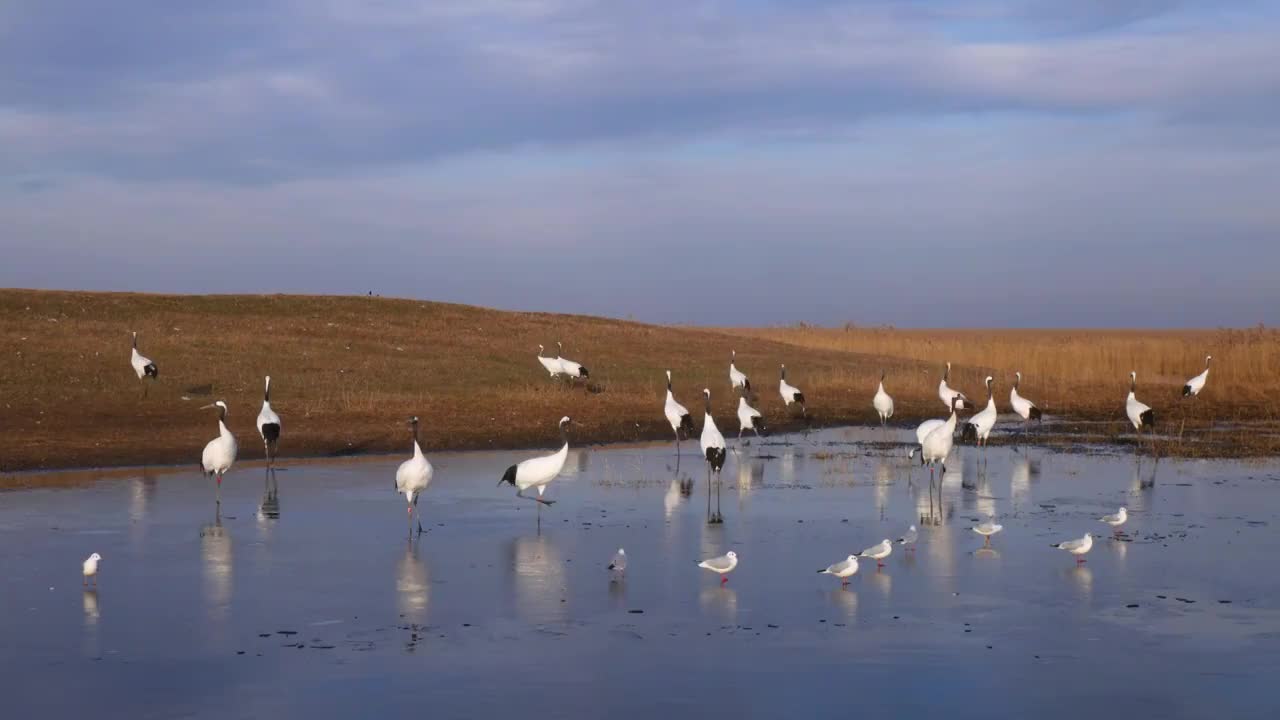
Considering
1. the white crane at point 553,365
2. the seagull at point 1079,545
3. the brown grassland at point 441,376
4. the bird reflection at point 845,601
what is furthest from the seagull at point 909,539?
the white crane at point 553,365

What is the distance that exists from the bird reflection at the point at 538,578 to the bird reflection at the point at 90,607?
3.21 metres

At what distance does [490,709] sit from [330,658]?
170cm

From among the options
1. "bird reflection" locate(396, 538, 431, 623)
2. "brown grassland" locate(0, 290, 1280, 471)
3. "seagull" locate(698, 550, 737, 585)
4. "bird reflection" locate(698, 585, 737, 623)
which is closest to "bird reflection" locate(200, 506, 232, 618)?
"bird reflection" locate(396, 538, 431, 623)

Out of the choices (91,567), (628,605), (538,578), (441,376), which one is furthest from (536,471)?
(441,376)

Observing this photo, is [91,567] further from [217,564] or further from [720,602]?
[720,602]

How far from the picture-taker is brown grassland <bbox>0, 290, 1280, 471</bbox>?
25.0 m

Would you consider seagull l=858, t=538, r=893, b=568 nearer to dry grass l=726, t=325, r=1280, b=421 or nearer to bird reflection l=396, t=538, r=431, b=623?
bird reflection l=396, t=538, r=431, b=623

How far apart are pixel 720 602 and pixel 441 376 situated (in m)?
22.1

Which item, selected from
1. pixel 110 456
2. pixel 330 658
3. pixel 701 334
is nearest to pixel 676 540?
pixel 330 658

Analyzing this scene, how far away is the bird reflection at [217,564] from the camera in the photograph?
1144 cm

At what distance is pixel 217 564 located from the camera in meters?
13.1

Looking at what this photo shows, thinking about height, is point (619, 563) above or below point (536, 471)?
below

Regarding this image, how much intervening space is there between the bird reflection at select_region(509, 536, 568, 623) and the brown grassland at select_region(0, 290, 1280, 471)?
378 inches

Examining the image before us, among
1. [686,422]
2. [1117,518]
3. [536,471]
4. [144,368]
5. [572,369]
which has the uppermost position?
[144,368]
